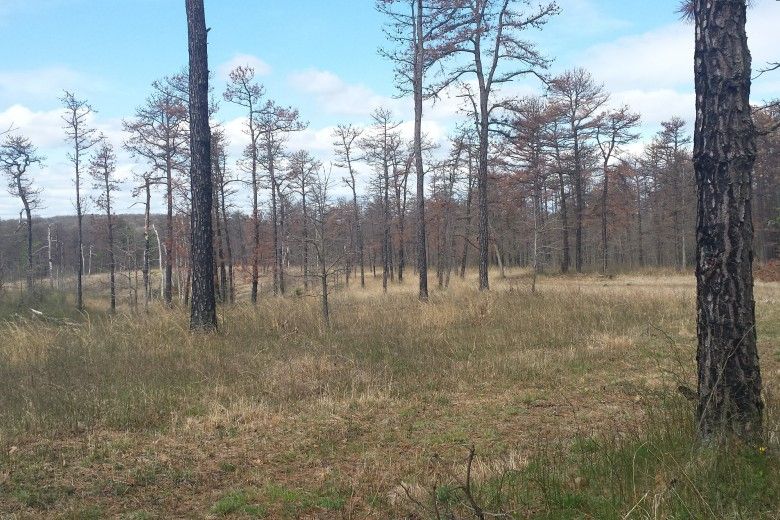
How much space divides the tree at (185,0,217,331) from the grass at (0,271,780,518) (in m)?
0.65

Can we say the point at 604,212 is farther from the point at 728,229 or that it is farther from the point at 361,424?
the point at 728,229

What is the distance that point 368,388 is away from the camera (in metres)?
5.76

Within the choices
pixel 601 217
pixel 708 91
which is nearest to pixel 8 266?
pixel 601 217

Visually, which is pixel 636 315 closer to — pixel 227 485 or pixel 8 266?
pixel 227 485

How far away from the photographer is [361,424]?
4.86 metres

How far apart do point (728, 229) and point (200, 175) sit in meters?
8.30

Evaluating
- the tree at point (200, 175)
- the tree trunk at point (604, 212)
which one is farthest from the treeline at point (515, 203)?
the tree at point (200, 175)

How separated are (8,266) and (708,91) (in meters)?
62.7

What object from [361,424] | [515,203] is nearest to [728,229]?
[361,424]

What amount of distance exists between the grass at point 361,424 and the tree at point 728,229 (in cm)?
31

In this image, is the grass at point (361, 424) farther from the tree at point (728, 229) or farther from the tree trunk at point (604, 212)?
the tree trunk at point (604, 212)

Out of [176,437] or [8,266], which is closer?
[176,437]

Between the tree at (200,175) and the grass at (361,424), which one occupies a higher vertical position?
the tree at (200,175)

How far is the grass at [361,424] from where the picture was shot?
9.54 feet
